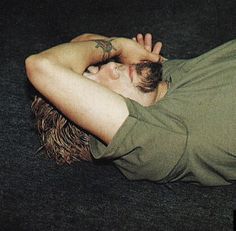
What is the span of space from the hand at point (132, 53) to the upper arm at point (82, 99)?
1.35ft

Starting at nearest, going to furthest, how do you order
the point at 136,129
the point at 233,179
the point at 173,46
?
the point at 136,129, the point at 233,179, the point at 173,46

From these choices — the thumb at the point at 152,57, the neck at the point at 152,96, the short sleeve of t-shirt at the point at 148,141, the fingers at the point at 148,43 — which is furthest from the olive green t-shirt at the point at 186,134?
the fingers at the point at 148,43

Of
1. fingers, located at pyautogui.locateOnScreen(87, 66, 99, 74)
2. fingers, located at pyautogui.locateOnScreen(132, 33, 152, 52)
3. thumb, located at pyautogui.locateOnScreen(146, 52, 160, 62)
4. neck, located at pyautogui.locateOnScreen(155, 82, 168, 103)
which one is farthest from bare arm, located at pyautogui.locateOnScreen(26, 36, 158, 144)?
fingers, located at pyautogui.locateOnScreen(132, 33, 152, 52)

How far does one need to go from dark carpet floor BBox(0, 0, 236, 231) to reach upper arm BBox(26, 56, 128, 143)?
15.7 inches

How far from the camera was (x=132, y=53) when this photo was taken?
1.74 meters

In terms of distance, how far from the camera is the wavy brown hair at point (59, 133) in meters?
1.58

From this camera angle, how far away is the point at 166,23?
2180mm

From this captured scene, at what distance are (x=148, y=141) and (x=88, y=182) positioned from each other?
0.48 m

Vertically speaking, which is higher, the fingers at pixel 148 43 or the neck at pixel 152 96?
the fingers at pixel 148 43

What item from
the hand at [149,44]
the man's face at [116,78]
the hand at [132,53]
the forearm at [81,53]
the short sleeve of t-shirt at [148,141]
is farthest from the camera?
the hand at [149,44]

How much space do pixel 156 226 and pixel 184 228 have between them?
113 millimetres

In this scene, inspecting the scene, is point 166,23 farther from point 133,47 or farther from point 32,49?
point 32,49

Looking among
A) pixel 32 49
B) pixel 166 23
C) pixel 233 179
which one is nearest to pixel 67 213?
pixel 233 179

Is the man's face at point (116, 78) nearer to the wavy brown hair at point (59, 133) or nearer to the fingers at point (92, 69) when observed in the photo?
the fingers at point (92, 69)
